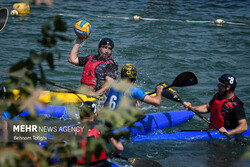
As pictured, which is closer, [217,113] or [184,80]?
[184,80]

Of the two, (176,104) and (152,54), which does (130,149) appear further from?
(152,54)

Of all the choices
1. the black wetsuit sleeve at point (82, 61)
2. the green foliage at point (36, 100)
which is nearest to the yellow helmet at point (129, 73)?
the black wetsuit sleeve at point (82, 61)

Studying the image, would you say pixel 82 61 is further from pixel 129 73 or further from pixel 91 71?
pixel 129 73

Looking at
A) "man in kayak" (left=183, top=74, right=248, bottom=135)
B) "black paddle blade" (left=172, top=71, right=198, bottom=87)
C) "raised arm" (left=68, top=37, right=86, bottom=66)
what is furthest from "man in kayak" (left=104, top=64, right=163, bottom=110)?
"raised arm" (left=68, top=37, right=86, bottom=66)

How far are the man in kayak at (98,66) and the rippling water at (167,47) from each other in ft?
5.03

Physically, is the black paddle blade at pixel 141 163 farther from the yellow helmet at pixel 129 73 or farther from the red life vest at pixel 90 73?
the red life vest at pixel 90 73

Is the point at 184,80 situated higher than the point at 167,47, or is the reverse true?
the point at 184,80

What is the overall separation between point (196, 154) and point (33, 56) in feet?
15.8

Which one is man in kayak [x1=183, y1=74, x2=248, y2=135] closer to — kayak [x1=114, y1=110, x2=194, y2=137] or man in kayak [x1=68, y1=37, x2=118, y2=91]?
kayak [x1=114, y1=110, x2=194, y2=137]

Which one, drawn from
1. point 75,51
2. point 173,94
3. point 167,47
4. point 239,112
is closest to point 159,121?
point 173,94

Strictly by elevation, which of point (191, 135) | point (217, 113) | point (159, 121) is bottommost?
point (191, 135)

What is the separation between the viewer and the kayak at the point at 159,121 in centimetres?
622

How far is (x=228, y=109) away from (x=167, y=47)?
669 centimetres

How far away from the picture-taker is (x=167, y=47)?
12297 millimetres
